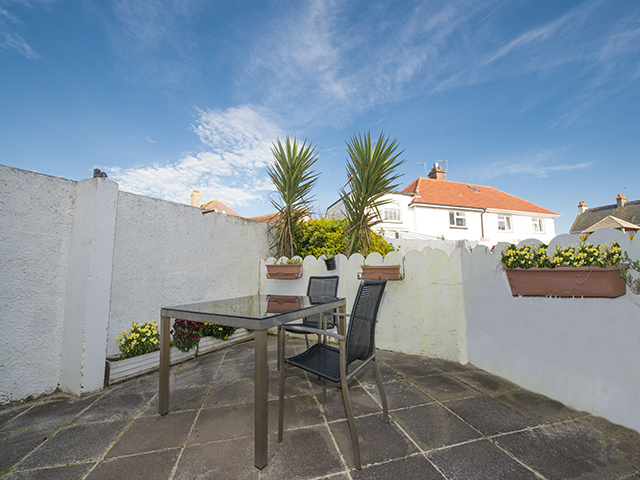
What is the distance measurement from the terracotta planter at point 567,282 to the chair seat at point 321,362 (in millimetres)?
1741

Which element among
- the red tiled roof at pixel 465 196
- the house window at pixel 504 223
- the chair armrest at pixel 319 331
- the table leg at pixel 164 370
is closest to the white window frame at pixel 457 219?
the red tiled roof at pixel 465 196

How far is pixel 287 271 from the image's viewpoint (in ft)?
14.0

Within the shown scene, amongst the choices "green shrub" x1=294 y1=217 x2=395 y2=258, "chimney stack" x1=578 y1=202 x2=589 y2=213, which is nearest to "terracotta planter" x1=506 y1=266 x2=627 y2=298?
"green shrub" x1=294 y1=217 x2=395 y2=258

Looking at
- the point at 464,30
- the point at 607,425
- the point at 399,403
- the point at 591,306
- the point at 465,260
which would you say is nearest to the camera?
the point at 607,425

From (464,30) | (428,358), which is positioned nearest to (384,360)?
(428,358)

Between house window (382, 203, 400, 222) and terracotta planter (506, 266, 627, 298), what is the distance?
12.8 meters

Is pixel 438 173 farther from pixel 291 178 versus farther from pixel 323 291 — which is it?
pixel 323 291

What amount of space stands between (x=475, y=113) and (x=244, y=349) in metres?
9.11

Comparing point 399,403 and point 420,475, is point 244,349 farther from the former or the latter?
point 420,475

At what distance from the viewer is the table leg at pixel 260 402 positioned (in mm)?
1358

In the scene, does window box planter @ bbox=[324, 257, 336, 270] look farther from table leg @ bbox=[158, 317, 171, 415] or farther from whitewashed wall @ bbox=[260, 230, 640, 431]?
table leg @ bbox=[158, 317, 171, 415]

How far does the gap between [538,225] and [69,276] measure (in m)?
24.6

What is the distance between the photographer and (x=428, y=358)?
3088mm

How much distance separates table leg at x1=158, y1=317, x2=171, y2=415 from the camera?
196cm
